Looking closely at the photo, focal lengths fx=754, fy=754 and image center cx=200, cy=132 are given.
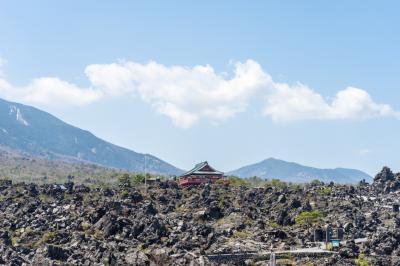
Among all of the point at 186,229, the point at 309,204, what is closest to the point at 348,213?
the point at 309,204

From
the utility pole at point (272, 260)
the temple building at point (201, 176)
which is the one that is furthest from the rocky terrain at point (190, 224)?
the temple building at point (201, 176)

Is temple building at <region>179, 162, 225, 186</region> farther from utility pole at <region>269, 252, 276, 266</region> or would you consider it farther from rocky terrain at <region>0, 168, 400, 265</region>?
utility pole at <region>269, 252, 276, 266</region>

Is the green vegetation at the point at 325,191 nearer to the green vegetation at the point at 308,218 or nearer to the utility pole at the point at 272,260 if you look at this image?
the green vegetation at the point at 308,218

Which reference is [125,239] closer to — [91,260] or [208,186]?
[91,260]

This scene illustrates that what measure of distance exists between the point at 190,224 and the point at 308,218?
1501cm

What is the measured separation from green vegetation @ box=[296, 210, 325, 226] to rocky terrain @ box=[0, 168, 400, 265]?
194 millimetres

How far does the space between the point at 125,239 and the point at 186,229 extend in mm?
7632

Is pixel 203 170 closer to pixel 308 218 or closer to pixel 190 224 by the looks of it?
pixel 308 218

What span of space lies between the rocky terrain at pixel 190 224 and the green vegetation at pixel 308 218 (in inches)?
7.6

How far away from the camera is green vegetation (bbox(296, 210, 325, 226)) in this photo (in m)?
89.9

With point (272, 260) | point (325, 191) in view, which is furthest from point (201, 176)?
point (272, 260)

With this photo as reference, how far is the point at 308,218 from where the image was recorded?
90.8m

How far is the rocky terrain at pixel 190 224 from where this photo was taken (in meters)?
71.2

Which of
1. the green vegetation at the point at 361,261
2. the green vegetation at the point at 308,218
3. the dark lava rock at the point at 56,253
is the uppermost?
the green vegetation at the point at 308,218
